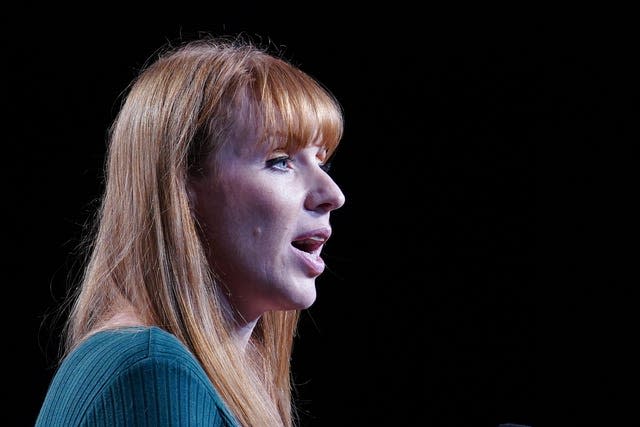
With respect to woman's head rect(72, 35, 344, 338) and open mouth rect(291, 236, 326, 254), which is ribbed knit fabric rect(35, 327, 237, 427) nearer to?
woman's head rect(72, 35, 344, 338)

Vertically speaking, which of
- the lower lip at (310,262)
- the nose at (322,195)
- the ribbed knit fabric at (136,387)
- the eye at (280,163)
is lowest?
the ribbed knit fabric at (136,387)

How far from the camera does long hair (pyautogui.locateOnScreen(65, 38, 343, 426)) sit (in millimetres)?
1083

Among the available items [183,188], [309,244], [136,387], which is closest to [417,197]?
[309,244]

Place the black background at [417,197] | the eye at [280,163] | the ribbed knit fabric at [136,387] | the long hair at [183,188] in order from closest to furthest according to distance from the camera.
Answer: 1. the ribbed knit fabric at [136,387]
2. the long hair at [183,188]
3. the eye at [280,163]
4. the black background at [417,197]

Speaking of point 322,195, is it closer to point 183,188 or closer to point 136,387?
point 183,188

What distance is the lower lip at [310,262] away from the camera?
3.89 feet

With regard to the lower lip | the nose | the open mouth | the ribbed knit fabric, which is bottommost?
the ribbed knit fabric

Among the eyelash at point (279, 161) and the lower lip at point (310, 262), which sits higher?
the eyelash at point (279, 161)

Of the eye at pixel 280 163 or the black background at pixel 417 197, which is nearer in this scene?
the eye at pixel 280 163

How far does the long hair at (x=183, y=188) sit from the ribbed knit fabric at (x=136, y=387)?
0.30 feet

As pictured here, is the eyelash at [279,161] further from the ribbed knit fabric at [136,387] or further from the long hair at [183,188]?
the ribbed knit fabric at [136,387]

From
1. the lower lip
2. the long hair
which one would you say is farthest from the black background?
the lower lip

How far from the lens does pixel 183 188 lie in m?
1.14

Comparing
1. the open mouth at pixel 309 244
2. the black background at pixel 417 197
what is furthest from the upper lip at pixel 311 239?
the black background at pixel 417 197
